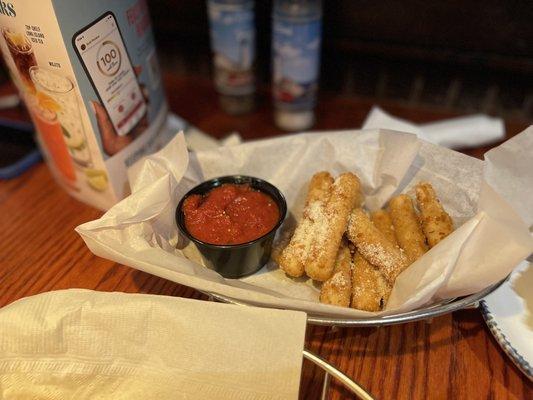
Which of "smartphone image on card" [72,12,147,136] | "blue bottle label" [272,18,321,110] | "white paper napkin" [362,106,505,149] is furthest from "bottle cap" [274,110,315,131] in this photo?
"smartphone image on card" [72,12,147,136]

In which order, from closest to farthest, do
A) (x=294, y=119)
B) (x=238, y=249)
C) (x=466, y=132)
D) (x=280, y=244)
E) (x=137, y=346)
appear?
(x=137, y=346), (x=238, y=249), (x=280, y=244), (x=466, y=132), (x=294, y=119)

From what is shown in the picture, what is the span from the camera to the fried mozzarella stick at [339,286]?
0.75m

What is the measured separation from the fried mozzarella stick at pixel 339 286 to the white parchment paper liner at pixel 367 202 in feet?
0.11

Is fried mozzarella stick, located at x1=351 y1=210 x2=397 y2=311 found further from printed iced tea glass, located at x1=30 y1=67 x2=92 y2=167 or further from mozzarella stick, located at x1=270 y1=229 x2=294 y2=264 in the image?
printed iced tea glass, located at x1=30 y1=67 x2=92 y2=167

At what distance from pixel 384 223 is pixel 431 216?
3.6 inches

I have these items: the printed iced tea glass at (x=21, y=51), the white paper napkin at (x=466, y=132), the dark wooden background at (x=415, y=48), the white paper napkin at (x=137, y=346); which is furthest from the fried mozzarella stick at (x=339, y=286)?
the dark wooden background at (x=415, y=48)

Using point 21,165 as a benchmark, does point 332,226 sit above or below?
above

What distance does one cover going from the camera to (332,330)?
2.61 ft

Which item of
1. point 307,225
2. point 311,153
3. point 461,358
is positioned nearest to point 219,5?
point 311,153

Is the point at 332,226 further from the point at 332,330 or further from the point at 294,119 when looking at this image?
the point at 294,119

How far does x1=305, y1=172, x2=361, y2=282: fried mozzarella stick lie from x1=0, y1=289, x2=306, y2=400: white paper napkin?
15 centimetres

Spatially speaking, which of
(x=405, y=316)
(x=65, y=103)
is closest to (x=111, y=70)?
(x=65, y=103)

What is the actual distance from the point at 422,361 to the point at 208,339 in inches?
14.0

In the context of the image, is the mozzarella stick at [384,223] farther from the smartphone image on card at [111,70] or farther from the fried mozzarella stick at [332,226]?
the smartphone image on card at [111,70]
